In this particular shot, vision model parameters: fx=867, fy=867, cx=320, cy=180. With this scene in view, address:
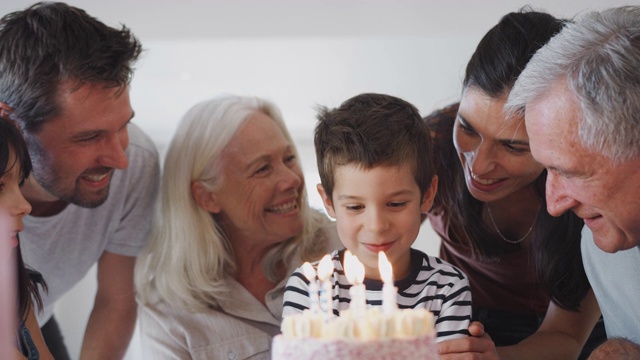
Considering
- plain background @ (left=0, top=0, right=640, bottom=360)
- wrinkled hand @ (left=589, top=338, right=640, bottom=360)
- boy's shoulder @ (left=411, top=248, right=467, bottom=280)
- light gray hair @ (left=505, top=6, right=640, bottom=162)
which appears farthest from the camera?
plain background @ (left=0, top=0, right=640, bottom=360)

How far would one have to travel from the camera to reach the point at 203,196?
2557 mm

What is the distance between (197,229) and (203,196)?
0.11 meters

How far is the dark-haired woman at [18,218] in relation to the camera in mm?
1899

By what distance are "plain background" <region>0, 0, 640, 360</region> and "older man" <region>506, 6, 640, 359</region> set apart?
3.95 feet

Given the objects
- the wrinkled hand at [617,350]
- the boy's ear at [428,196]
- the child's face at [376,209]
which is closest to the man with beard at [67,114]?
the child's face at [376,209]

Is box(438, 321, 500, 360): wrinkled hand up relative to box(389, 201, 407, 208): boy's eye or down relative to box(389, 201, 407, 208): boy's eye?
down

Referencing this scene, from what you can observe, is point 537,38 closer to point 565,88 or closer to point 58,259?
point 565,88

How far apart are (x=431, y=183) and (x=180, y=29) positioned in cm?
155

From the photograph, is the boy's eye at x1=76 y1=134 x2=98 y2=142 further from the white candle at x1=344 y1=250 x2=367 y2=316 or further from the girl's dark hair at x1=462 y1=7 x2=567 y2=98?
the white candle at x1=344 y1=250 x2=367 y2=316

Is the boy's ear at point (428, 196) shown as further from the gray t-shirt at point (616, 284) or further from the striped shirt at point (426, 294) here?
the gray t-shirt at point (616, 284)

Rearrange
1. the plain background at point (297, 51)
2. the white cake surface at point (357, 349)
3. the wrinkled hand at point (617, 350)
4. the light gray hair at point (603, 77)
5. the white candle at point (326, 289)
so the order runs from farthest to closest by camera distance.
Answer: the plain background at point (297, 51) → the wrinkled hand at point (617, 350) → the light gray hair at point (603, 77) → the white candle at point (326, 289) → the white cake surface at point (357, 349)

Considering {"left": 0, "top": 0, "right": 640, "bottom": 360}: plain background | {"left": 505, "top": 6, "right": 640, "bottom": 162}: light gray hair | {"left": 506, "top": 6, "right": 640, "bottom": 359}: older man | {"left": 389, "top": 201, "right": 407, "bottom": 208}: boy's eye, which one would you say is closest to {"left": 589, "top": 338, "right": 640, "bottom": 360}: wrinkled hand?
{"left": 506, "top": 6, "right": 640, "bottom": 359}: older man

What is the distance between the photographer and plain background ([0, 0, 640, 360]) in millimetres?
3195

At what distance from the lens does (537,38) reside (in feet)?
6.89
